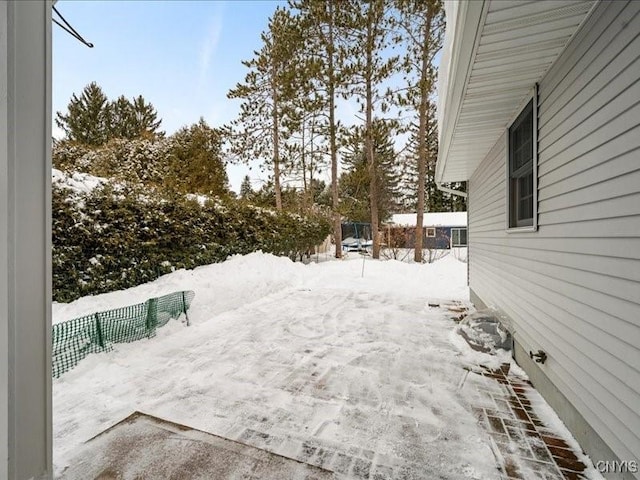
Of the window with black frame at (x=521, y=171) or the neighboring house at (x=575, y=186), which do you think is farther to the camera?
the window with black frame at (x=521, y=171)

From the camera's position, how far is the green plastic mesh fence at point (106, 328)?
296cm

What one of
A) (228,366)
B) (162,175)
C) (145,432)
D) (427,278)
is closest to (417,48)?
(427,278)

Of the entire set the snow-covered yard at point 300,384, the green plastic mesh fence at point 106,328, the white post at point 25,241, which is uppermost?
the white post at point 25,241

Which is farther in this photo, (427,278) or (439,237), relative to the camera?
(439,237)

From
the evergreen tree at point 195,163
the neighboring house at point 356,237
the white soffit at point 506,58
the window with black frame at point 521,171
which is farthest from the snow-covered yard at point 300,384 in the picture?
the neighboring house at point 356,237

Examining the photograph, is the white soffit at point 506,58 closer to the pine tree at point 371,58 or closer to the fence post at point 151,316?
the fence post at point 151,316

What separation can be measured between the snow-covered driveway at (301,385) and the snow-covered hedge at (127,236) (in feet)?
1.00

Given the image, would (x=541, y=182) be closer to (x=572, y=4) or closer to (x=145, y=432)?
(x=572, y=4)

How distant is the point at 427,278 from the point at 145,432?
801 centimetres

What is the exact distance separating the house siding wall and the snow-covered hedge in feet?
17.6

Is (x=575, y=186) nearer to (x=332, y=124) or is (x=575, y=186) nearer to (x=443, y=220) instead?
(x=332, y=124)

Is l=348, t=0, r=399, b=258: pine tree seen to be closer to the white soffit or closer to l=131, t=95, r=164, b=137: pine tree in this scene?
the white soffit

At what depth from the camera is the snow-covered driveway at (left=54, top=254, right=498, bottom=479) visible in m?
2.07

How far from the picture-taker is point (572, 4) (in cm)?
185
